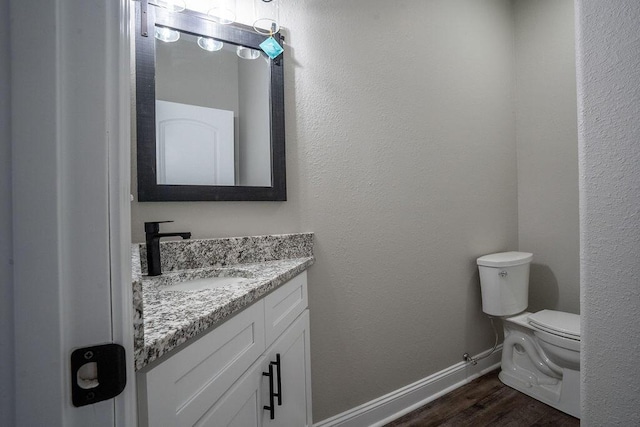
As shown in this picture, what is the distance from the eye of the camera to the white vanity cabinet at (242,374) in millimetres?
533

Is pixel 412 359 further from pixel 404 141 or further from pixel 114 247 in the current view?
pixel 114 247

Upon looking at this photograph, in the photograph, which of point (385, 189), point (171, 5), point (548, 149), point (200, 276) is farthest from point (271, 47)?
point (548, 149)

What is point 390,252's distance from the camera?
5.65ft

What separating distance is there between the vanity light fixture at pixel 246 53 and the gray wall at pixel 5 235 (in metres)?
1.23

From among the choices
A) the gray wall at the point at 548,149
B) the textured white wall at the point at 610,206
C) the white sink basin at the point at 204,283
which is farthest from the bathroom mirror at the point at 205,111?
the gray wall at the point at 548,149

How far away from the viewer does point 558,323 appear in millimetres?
1731

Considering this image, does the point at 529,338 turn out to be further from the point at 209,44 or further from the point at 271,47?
the point at 209,44

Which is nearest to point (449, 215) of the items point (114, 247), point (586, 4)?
point (586, 4)

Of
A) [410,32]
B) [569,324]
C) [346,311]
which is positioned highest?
[410,32]

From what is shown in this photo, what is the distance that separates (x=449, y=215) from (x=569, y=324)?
0.89 meters

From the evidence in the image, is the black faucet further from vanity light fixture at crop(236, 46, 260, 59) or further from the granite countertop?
vanity light fixture at crop(236, 46, 260, 59)

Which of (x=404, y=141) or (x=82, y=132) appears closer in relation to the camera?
(x=82, y=132)

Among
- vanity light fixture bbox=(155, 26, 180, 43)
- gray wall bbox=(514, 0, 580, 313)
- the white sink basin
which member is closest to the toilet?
gray wall bbox=(514, 0, 580, 313)

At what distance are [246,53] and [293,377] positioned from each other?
1.41 m
